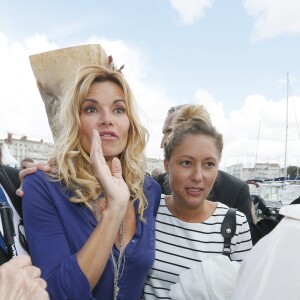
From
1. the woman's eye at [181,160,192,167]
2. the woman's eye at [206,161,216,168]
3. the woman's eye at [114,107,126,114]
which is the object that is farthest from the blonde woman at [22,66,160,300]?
the woman's eye at [206,161,216,168]

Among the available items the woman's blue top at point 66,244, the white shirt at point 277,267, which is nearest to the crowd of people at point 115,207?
the woman's blue top at point 66,244

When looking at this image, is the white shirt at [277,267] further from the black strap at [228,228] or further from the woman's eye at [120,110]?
the woman's eye at [120,110]

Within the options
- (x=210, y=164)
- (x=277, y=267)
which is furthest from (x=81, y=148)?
(x=277, y=267)

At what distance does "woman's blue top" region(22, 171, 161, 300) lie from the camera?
5.33 feet

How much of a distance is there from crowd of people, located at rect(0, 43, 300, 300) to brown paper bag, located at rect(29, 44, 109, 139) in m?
0.07

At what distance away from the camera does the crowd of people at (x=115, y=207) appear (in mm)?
1683

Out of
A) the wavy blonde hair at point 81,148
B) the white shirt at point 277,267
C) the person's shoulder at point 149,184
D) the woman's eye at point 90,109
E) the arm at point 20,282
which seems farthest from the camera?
the person's shoulder at point 149,184

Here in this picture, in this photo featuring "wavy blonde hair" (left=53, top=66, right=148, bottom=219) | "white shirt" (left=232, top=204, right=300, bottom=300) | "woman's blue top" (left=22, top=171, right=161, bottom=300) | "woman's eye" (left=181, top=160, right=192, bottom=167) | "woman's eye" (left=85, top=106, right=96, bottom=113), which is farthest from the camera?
"woman's eye" (left=181, top=160, right=192, bottom=167)

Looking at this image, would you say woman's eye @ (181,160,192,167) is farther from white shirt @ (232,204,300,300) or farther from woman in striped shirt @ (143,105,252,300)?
white shirt @ (232,204,300,300)

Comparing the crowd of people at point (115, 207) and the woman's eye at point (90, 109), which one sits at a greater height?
the woman's eye at point (90, 109)

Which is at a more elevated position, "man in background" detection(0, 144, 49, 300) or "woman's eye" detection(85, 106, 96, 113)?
"woman's eye" detection(85, 106, 96, 113)

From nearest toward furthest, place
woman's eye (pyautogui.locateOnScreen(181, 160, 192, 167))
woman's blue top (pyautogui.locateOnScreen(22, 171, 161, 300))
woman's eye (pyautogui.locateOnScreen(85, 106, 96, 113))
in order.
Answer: woman's blue top (pyautogui.locateOnScreen(22, 171, 161, 300))
woman's eye (pyautogui.locateOnScreen(85, 106, 96, 113))
woman's eye (pyautogui.locateOnScreen(181, 160, 192, 167))

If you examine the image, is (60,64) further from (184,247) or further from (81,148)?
(184,247)

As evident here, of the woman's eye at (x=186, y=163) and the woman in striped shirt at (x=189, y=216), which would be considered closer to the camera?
the woman in striped shirt at (x=189, y=216)
